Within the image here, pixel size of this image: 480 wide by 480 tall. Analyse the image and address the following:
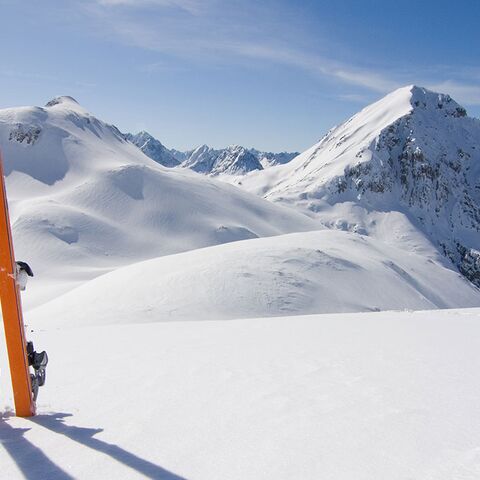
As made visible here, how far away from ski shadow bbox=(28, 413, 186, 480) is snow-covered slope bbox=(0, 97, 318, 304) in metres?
35.0

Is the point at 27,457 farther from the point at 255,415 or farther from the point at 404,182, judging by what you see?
the point at 404,182

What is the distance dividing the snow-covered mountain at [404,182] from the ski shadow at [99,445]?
421ft

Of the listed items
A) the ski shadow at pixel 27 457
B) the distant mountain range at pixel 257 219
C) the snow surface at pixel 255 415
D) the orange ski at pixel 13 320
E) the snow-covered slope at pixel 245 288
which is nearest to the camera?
the ski shadow at pixel 27 457

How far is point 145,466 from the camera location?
3.66 meters

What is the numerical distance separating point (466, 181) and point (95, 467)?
20725 centimetres

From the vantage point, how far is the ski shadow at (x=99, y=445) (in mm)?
3566

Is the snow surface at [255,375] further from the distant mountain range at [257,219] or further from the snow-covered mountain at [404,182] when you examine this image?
the snow-covered mountain at [404,182]

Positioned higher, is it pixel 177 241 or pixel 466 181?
pixel 466 181

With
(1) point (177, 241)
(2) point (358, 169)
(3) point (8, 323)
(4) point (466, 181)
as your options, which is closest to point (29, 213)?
(1) point (177, 241)

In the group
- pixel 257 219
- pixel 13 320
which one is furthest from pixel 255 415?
pixel 257 219

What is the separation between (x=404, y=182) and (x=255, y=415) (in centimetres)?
17879

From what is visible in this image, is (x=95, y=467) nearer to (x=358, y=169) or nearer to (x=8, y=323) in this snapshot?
(x=8, y=323)

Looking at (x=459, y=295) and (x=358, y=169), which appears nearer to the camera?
(x=459, y=295)

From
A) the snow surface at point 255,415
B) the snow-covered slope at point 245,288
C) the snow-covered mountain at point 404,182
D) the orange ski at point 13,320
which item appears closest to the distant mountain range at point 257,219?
the snow-covered slope at point 245,288
